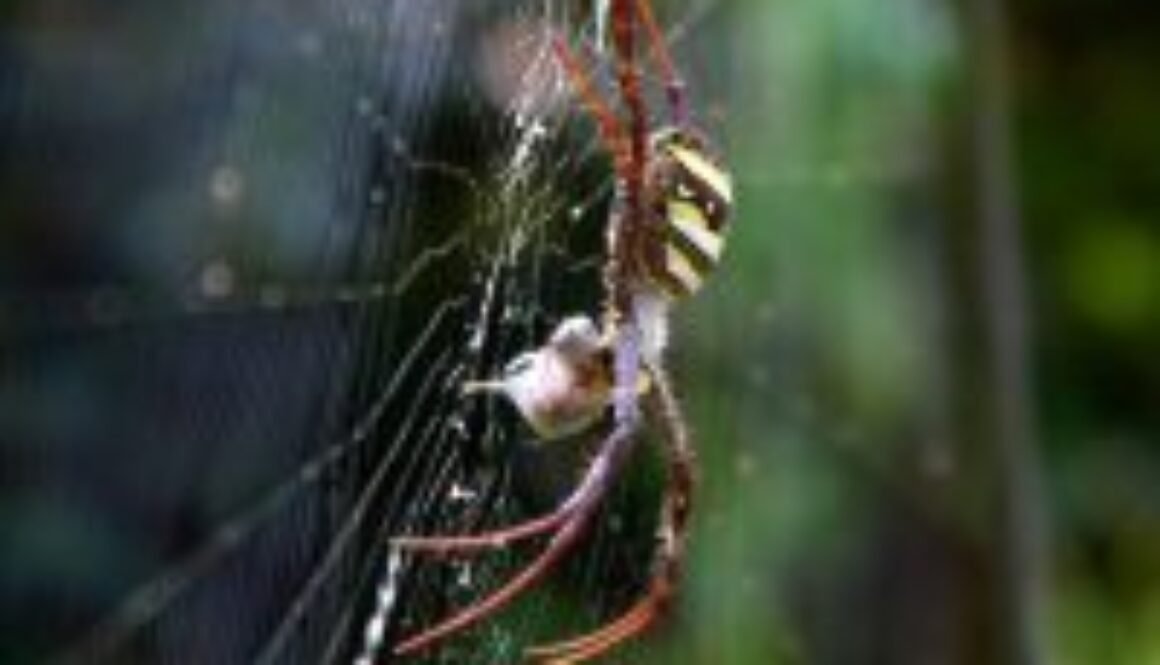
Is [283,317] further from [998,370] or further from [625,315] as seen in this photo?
[998,370]

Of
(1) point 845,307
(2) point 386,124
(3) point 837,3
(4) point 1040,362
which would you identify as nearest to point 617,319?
(2) point 386,124

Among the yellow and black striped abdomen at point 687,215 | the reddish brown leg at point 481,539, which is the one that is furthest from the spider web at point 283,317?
the yellow and black striped abdomen at point 687,215

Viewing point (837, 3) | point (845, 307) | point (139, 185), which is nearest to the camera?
point (139, 185)

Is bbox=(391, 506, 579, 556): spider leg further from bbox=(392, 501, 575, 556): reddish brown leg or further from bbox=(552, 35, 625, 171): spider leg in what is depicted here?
bbox=(552, 35, 625, 171): spider leg

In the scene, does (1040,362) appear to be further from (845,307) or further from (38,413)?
(38,413)

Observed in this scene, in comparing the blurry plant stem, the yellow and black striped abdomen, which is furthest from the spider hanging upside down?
the blurry plant stem

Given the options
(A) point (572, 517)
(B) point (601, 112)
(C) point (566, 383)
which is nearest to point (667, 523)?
(A) point (572, 517)

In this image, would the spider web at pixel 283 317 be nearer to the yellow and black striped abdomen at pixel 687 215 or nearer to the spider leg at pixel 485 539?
the spider leg at pixel 485 539
